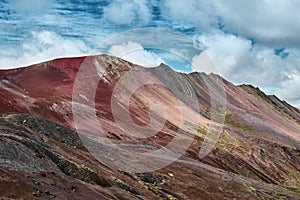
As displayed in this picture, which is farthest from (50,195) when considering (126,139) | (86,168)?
(126,139)

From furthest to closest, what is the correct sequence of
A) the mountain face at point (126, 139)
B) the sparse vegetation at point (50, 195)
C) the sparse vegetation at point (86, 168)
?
1. the sparse vegetation at point (86, 168)
2. the mountain face at point (126, 139)
3. the sparse vegetation at point (50, 195)

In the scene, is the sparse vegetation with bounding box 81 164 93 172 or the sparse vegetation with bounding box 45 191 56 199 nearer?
the sparse vegetation with bounding box 45 191 56 199

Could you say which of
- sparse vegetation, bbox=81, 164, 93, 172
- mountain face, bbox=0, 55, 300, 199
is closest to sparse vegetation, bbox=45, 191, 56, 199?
mountain face, bbox=0, 55, 300, 199

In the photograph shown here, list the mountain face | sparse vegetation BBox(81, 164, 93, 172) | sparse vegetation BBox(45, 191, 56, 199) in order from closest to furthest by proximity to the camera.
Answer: sparse vegetation BBox(45, 191, 56, 199) < the mountain face < sparse vegetation BBox(81, 164, 93, 172)

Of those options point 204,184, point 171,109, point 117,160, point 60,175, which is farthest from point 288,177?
point 60,175

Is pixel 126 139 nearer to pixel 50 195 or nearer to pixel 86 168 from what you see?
pixel 86 168

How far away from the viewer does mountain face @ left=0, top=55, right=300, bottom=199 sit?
39.8 metres

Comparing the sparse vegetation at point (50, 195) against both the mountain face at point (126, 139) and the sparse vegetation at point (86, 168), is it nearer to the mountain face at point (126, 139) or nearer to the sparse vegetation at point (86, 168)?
the mountain face at point (126, 139)

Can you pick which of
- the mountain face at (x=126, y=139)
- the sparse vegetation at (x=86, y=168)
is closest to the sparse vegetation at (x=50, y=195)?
the mountain face at (x=126, y=139)

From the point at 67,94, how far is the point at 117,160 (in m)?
56.9

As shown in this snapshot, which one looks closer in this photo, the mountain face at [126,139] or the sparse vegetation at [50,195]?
the sparse vegetation at [50,195]

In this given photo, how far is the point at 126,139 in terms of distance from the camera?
304 feet

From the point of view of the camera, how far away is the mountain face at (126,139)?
39844mm

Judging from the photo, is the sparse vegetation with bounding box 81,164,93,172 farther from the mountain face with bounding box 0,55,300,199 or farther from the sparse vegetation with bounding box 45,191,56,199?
the sparse vegetation with bounding box 45,191,56,199
